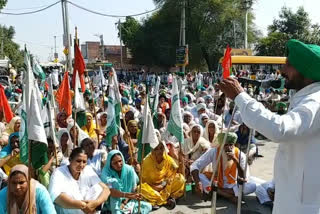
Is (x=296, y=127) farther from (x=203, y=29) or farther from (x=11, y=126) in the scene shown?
(x=203, y=29)

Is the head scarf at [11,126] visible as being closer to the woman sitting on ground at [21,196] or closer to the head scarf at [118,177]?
the head scarf at [118,177]

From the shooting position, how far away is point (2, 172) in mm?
4484

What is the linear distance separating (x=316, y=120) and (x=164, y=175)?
3.93 metres

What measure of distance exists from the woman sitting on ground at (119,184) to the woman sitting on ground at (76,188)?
0.44 metres

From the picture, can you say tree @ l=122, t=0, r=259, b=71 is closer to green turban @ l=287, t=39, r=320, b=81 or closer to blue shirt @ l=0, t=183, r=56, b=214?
blue shirt @ l=0, t=183, r=56, b=214

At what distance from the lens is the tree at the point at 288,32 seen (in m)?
37.3

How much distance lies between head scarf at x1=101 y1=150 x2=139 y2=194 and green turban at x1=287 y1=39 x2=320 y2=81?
3.10 m

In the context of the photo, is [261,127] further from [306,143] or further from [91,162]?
[91,162]

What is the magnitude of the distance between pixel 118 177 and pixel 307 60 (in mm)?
3292

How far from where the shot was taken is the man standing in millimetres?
1604

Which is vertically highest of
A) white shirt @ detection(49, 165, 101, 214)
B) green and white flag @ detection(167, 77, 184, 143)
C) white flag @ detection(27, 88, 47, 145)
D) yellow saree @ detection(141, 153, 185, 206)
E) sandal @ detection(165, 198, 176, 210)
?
white flag @ detection(27, 88, 47, 145)

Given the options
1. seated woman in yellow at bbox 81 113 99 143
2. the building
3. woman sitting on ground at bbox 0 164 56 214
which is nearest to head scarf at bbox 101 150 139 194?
woman sitting on ground at bbox 0 164 56 214

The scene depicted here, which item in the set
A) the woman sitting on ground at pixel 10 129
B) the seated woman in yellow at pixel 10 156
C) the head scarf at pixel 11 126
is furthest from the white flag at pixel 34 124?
the head scarf at pixel 11 126

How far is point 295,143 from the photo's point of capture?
1745mm
